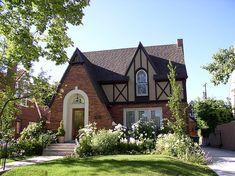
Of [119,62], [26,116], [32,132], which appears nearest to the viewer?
[32,132]

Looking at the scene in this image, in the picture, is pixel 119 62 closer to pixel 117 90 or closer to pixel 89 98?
pixel 117 90

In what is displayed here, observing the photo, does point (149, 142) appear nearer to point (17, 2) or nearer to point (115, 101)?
point (115, 101)

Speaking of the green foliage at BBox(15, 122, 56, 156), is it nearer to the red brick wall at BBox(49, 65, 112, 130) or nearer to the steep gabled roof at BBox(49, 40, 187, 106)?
the red brick wall at BBox(49, 65, 112, 130)

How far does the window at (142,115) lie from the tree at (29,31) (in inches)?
478

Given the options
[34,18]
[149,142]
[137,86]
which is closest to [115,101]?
[137,86]

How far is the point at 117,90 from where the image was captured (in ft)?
86.6

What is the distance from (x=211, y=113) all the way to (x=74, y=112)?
18.2 meters

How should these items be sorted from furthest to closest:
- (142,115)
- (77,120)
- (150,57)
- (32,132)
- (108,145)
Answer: (150,57) → (142,115) → (77,120) → (32,132) → (108,145)

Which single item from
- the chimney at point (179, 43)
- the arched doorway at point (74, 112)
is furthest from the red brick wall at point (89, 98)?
the chimney at point (179, 43)

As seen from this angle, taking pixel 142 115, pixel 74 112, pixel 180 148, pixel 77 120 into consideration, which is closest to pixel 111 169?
pixel 180 148

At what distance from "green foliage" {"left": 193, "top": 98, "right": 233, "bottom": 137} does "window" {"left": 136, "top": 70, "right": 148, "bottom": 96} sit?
12770 mm

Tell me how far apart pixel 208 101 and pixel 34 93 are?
84.2 ft

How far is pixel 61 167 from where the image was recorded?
11.4 metres

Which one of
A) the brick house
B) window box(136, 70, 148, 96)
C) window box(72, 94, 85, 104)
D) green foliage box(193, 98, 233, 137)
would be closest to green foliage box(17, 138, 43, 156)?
window box(72, 94, 85, 104)
